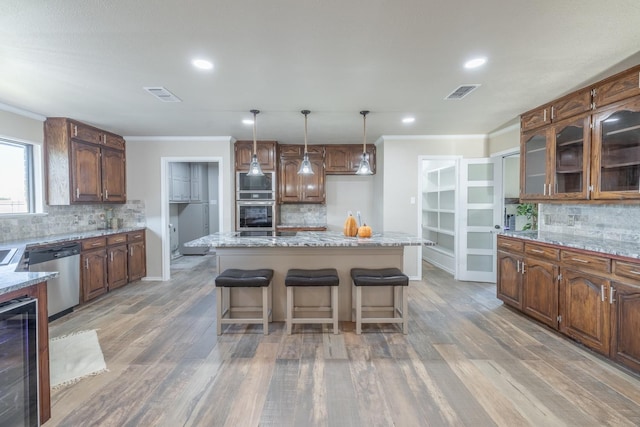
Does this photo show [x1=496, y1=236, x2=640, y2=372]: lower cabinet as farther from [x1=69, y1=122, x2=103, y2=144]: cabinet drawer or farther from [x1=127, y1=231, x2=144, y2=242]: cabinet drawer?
[x1=69, y1=122, x2=103, y2=144]: cabinet drawer

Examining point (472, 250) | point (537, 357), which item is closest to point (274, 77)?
point (537, 357)

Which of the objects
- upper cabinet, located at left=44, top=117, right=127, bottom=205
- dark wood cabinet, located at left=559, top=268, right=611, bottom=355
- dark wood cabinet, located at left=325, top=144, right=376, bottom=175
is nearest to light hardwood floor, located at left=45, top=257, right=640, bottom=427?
dark wood cabinet, located at left=559, top=268, right=611, bottom=355

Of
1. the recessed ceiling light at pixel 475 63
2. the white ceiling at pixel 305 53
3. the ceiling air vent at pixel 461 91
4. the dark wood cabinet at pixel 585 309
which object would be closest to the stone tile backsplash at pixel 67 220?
the white ceiling at pixel 305 53

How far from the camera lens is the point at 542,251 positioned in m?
2.93

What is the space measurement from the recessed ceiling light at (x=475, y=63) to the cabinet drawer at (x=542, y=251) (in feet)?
6.05

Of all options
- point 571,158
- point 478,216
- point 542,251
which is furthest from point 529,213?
point 542,251

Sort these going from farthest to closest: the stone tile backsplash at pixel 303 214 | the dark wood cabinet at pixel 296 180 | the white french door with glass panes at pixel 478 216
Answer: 1. the stone tile backsplash at pixel 303 214
2. the dark wood cabinet at pixel 296 180
3. the white french door with glass panes at pixel 478 216

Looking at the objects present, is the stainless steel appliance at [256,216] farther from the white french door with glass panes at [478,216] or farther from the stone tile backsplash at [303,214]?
the white french door with glass panes at [478,216]

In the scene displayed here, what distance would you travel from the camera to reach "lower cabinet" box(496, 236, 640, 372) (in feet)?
7.04

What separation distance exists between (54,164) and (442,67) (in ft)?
15.3

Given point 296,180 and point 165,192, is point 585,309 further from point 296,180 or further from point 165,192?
point 165,192

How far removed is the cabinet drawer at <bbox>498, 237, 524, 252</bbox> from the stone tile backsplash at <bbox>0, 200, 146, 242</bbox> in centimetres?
524

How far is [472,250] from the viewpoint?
15.4 feet

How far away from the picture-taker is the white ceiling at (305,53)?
170 centimetres
